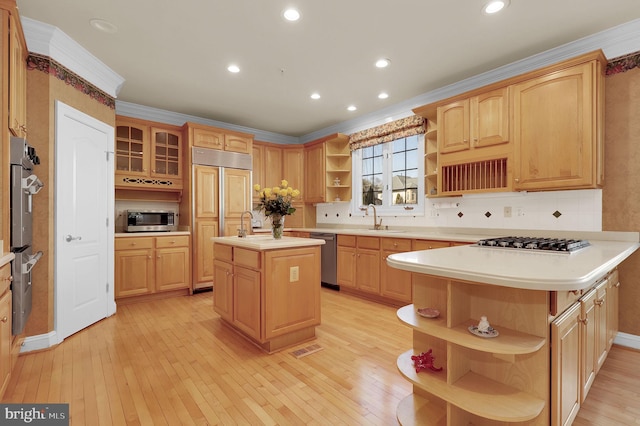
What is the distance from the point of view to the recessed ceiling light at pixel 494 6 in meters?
2.28

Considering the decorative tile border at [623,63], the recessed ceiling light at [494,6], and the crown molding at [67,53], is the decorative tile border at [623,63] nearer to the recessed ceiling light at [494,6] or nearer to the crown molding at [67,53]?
the recessed ceiling light at [494,6]

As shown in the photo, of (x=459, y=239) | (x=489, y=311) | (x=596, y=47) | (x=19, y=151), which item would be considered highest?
(x=596, y=47)

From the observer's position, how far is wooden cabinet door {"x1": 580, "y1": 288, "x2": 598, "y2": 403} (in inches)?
63.6

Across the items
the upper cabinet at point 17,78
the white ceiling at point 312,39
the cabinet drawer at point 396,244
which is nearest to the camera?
the upper cabinet at point 17,78

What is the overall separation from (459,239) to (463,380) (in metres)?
1.95

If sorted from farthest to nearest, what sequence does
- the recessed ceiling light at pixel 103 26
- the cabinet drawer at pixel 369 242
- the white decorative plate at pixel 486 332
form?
the cabinet drawer at pixel 369 242 → the recessed ceiling light at pixel 103 26 → the white decorative plate at pixel 486 332

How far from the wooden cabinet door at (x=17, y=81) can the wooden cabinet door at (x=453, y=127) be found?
3.84 m

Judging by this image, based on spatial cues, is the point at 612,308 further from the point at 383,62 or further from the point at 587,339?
the point at 383,62

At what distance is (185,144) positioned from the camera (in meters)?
4.66

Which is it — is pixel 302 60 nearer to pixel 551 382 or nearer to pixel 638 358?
pixel 551 382

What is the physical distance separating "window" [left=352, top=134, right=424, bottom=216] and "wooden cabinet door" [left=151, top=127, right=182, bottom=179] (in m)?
2.85

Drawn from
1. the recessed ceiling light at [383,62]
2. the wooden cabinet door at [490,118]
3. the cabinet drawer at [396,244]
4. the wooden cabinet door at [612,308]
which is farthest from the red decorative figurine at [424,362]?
the recessed ceiling light at [383,62]

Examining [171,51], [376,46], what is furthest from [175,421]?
[376,46]

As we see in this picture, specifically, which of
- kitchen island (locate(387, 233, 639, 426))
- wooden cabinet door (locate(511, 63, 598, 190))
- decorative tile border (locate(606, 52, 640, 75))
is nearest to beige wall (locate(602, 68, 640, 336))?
decorative tile border (locate(606, 52, 640, 75))
